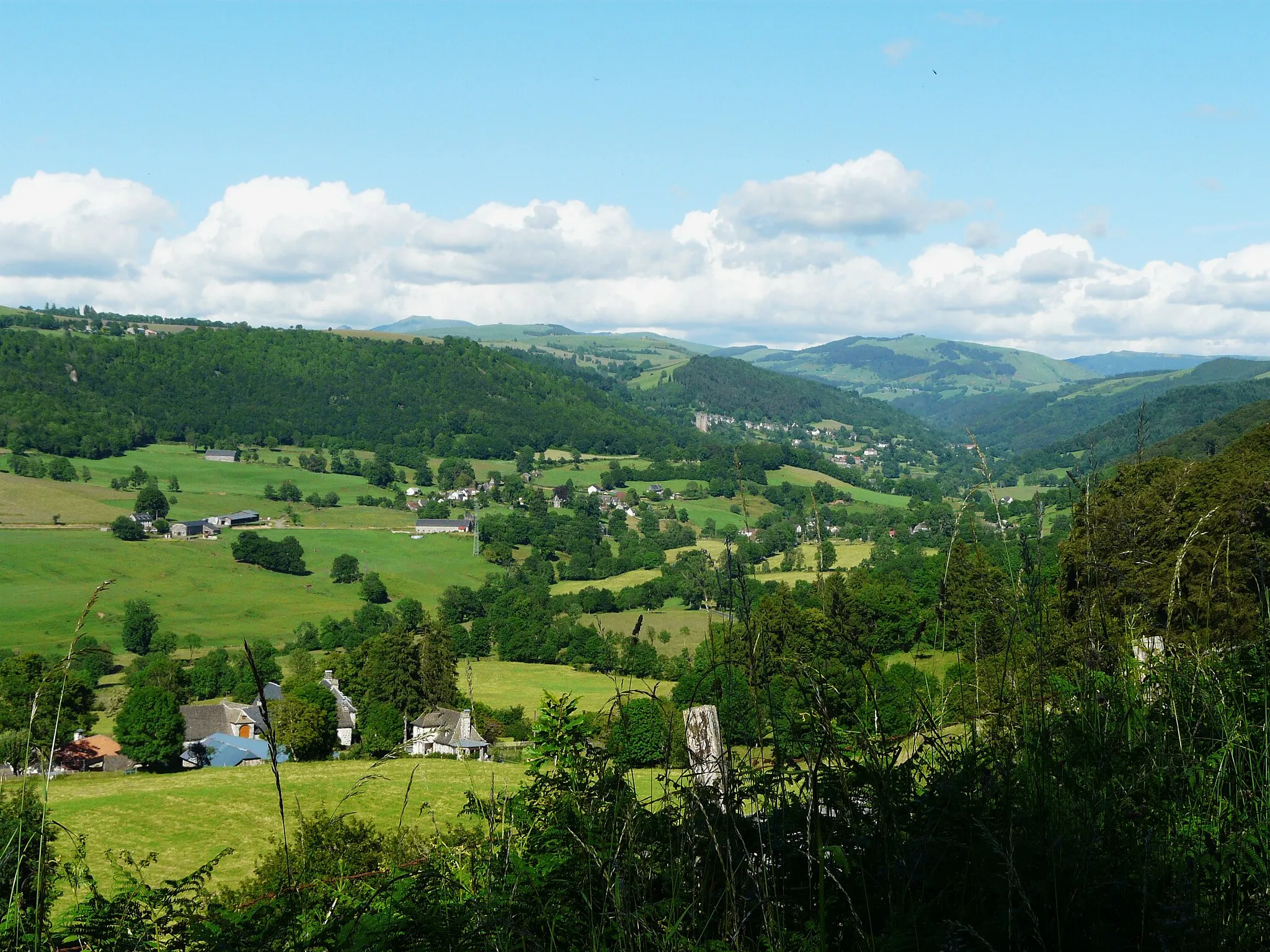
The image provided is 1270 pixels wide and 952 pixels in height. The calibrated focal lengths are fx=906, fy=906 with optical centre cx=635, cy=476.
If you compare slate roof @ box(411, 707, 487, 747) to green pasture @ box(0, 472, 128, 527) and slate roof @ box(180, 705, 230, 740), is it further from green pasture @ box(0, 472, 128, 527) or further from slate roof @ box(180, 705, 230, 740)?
green pasture @ box(0, 472, 128, 527)

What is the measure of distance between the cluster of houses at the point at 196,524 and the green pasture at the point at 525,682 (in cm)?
4382

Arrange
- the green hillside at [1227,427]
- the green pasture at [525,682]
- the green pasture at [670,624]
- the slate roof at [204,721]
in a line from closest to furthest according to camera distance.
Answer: the slate roof at [204,721] → the green pasture at [525,682] → the green pasture at [670,624] → the green hillside at [1227,427]

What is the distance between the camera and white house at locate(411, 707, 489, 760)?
40500mm

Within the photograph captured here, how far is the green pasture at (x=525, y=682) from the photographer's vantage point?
49.4 m

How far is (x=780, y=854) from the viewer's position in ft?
8.34

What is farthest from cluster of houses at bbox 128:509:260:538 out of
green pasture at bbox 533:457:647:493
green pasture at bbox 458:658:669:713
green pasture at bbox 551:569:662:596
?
green pasture at bbox 533:457:647:493

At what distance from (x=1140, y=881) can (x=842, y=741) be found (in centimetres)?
82

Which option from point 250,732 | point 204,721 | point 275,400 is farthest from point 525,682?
point 275,400

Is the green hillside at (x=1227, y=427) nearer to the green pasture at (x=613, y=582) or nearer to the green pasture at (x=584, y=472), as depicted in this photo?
the green pasture at (x=613, y=582)

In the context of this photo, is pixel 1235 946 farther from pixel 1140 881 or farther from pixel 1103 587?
pixel 1103 587

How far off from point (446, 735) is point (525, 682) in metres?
11.1

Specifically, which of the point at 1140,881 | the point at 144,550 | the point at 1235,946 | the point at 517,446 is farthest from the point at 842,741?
the point at 517,446

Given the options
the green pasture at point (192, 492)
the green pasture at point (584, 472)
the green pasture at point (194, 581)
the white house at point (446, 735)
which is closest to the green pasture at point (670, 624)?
the white house at point (446, 735)

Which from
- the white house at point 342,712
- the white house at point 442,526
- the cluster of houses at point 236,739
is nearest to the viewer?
the cluster of houses at point 236,739
